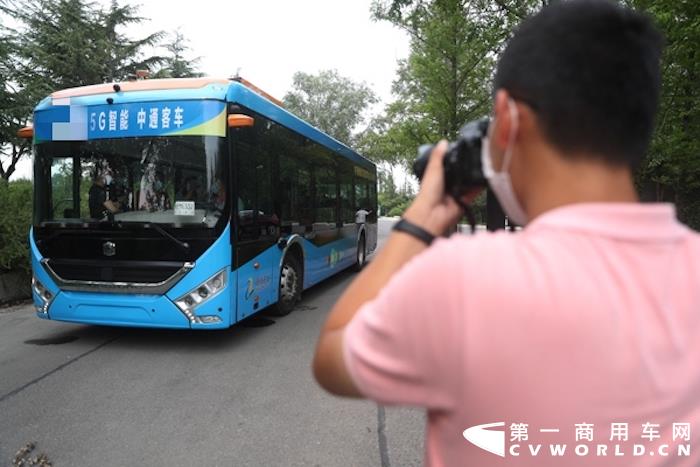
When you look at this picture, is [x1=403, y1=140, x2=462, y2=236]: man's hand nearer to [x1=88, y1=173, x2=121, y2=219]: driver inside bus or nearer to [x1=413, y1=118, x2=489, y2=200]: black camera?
[x1=413, y1=118, x2=489, y2=200]: black camera

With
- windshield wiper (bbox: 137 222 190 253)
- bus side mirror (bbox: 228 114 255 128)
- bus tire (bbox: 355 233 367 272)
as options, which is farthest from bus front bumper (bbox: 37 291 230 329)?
bus tire (bbox: 355 233 367 272)

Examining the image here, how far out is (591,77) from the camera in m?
0.88

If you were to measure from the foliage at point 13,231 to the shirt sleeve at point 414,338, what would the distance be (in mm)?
9535

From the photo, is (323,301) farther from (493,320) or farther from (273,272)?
(493,320)

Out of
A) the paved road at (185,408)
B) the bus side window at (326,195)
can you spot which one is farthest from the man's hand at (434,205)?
the bus side window at (326,195)

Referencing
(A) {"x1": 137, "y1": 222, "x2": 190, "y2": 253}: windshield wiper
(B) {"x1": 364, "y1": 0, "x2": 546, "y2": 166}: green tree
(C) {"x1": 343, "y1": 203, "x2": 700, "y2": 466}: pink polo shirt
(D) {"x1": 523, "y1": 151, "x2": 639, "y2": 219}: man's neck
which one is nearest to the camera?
(C) {"x1": 343, "y1": 203, "x2": 700, "y2": 466}: pink polo shirt

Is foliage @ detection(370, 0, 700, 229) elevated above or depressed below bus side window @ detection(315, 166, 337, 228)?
above

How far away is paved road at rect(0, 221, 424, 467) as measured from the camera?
3.39 meters

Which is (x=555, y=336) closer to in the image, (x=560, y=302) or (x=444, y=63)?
(x=560, y=302)

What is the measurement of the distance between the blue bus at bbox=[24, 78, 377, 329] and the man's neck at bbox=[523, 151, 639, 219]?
4.82 m

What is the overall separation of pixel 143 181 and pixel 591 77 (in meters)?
5.40

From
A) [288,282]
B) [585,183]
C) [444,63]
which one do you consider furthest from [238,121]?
[444,63]

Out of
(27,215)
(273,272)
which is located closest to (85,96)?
(273,272)

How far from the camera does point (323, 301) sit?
28.8 feet
